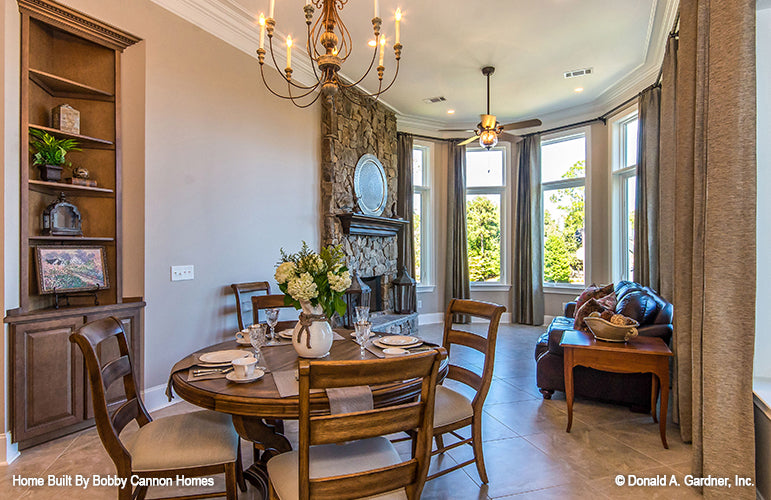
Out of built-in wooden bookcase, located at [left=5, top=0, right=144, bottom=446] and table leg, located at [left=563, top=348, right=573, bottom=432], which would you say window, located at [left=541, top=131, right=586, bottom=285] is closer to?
table leg, located at [left=563, top=348, right=573, bottom=432]

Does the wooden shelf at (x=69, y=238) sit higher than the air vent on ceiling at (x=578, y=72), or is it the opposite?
the air vent on ceiling at (x=578, y=72)

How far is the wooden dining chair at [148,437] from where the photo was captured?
147 centimetres

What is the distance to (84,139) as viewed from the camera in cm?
280

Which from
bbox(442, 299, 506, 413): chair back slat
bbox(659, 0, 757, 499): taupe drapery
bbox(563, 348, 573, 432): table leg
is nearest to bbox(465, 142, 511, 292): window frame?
bbox(563, 348, 573, 432): table leg

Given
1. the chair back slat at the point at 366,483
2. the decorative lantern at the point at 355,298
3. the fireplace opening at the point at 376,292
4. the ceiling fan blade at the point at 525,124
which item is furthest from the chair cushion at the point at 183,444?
the ceiling fan blade at the point at 525,124

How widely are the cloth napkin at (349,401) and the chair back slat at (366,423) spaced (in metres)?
0.11

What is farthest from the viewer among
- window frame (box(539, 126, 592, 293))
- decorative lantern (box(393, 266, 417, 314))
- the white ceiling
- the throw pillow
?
window frame (box(539, 126, 592, 293))

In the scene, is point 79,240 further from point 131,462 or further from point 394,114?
point 394,114

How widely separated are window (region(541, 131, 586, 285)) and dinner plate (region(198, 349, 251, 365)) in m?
5.75

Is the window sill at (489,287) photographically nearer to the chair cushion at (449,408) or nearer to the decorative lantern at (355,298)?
the decorative lantern at (355,298)

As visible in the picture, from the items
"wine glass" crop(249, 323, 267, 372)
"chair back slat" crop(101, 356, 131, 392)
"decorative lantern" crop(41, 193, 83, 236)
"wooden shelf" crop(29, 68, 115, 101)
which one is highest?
"wooden shelf" crop(29, 68, 115, 101)

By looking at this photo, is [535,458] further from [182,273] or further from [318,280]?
[182,273]

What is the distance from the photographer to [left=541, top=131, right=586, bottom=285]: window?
6.27m

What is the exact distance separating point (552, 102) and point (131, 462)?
6347 millimetres
